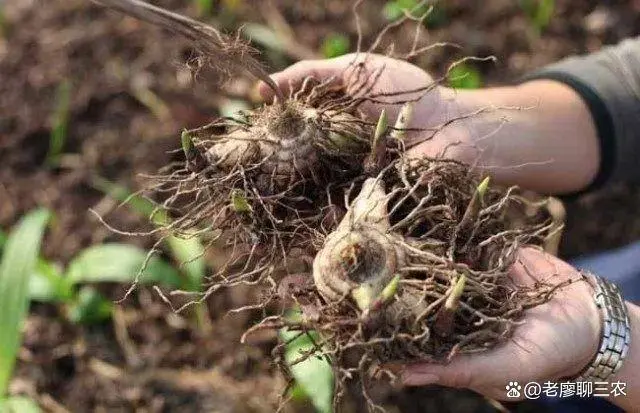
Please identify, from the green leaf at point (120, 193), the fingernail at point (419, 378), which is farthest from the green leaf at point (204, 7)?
the fingernail at point (419, 378)

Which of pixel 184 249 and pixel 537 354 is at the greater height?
pixel 537 354

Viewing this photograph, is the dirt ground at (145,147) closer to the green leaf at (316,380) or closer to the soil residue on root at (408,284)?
the green leaf at (316,380)

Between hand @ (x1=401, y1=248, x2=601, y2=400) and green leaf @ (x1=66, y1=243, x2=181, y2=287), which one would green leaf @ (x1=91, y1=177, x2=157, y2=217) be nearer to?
green leaf @ (x1=66, y1=243, x2=181, y2=287)

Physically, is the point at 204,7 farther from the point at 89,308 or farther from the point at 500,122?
the point at 500,122

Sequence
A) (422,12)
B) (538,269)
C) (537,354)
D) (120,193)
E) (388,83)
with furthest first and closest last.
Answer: (422,12) → (120,193) → (388,83) → (538,269) → (537,354)

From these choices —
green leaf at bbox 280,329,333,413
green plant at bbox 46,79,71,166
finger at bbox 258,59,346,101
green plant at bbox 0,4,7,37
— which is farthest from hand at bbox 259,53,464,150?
green plant at bbox 0,4,7,37

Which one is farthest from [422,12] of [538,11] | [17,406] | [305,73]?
[17,406]
